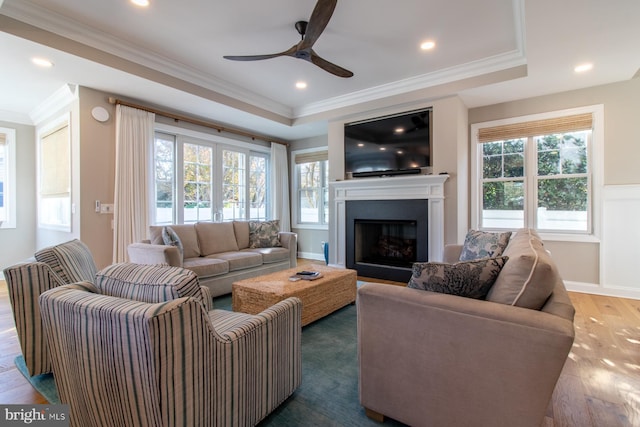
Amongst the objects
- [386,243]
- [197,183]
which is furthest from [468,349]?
[197,183]

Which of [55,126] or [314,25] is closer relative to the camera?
[314,25]

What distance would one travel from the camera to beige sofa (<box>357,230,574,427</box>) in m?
1.11

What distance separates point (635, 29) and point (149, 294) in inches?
158

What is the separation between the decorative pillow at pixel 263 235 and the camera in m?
4.59

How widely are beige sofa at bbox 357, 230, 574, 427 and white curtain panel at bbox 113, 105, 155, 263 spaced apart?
11.9 ft

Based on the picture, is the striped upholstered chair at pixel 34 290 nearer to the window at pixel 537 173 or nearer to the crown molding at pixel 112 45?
the crown molding at pixel 112 45

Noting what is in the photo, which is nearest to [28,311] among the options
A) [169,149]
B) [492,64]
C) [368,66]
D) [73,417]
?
[73,417]

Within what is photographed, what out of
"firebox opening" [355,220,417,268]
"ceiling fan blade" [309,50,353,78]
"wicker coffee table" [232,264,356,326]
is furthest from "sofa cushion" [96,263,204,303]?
"firebox opening" [355,220,417,268]

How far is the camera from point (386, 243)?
492 cm

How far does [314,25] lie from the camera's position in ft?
7.67

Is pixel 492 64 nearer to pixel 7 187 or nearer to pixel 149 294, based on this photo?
pixel 149 294

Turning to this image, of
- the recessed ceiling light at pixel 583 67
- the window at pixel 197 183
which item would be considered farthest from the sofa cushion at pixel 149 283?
the recessed ceiling light at pixel 583 67

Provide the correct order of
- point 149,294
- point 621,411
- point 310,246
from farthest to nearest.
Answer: point 310,246
point 621,411
point 149,294

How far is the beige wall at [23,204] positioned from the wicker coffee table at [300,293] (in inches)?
179
